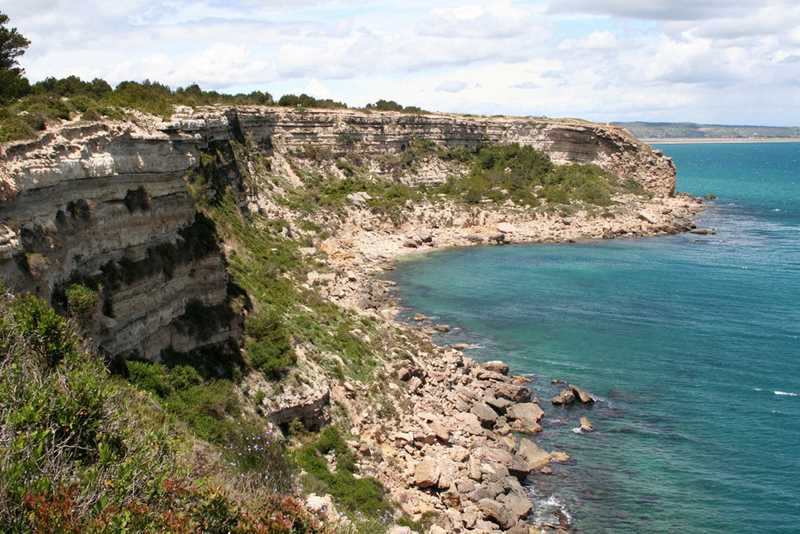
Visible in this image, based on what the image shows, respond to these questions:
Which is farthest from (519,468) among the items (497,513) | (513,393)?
(513,393)

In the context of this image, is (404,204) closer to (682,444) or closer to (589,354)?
(589,354)

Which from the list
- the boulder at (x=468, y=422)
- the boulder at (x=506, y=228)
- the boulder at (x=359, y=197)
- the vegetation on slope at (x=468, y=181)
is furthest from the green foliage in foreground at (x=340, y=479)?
the boulder at (x=506, y=228)

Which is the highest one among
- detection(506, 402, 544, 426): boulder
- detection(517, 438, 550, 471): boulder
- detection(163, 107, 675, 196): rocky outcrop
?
detection(163, 107, 675, 196): rocky outcrop

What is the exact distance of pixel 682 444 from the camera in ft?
119

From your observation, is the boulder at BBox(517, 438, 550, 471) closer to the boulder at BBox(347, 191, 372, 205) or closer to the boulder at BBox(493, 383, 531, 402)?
the boulder at BBox(493, 383, 531, 402)

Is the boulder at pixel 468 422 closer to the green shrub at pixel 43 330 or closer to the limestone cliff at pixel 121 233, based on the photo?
the limestone cliff at pixel 121 233

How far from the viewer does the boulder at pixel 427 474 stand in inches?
1205

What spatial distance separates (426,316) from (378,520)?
Result: 32.1 meters

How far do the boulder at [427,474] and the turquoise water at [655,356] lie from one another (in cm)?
474

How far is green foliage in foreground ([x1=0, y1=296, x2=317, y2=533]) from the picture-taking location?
1245 centimetres

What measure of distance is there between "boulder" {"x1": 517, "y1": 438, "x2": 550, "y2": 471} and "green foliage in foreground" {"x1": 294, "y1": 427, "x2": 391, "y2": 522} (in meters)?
8.52

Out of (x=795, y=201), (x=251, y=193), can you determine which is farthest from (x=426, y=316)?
(x=795, y=201)

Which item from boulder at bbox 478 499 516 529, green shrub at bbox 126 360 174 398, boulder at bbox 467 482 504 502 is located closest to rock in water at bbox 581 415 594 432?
boulder at bbox 467 482 504 502

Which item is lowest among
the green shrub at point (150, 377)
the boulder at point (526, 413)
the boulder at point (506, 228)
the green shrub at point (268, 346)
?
the boulder at point (526, 413)
